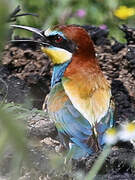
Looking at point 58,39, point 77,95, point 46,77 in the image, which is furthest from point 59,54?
point 77,95

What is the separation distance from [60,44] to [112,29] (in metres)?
0.95

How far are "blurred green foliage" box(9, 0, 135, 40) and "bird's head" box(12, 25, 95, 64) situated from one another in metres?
1.03

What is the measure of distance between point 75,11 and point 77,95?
260 cm

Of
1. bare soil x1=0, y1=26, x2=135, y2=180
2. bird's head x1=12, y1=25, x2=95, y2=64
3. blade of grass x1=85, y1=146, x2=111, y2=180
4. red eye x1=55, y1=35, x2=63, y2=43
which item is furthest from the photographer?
red eye x1=55, y1=35, x2=63, y2=43

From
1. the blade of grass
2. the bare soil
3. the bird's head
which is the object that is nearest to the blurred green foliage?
the bare soil

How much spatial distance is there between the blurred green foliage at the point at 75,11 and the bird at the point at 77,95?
114 cm

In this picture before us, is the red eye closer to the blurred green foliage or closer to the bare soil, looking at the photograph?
the bare soil

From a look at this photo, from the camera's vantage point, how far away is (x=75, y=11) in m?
5.62

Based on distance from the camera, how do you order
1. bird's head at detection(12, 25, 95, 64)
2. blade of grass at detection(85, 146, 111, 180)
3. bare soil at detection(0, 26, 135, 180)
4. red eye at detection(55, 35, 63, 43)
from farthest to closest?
red eye at detection(55, 35, 63, 43) → bird's head at detection(12, 25, 95, 64) → bare soil at detection(0, 26, 135, 180) → blade of grass at detection(85, 146, 111, 180)

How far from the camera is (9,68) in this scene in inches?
164

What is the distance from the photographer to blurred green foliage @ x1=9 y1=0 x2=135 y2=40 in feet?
16.3

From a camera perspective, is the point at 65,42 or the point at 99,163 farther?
the point at 65,42

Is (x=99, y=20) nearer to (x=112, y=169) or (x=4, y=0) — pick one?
(x=112, y=169)

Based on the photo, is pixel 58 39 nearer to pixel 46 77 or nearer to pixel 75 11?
pixel 46 77
